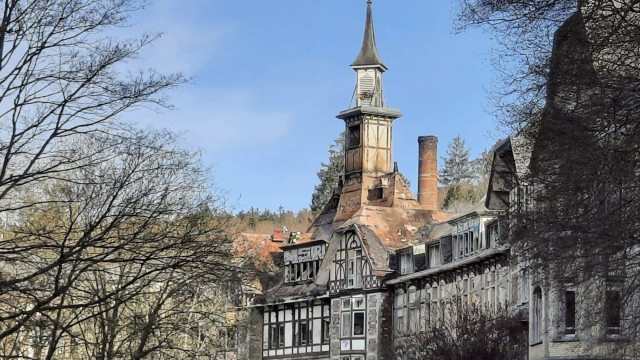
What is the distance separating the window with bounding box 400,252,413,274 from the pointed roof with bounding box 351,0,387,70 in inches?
885

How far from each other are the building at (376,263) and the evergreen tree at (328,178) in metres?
32.8

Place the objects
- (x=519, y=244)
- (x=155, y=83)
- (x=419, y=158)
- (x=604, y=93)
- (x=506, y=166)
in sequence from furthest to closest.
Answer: (x=419, y=158) → (x=506, y=166) → (x=519, y=244) → (x=604, y=93) → (x=155, y=83)

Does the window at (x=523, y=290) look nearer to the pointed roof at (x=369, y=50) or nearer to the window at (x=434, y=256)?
the window at (x=434, y=256)

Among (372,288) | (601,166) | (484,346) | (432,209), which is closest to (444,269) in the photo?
(372,288)

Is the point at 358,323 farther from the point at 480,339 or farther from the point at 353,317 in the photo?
the point at 480,339

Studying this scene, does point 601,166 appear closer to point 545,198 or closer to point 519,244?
point 545,198

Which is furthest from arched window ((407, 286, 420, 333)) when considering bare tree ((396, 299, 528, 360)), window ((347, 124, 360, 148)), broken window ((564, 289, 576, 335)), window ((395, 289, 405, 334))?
broken window ((564, 289, 576, 335))

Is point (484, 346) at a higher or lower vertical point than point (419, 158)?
lower

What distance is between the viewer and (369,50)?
93250 millimetres

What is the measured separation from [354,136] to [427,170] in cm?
606

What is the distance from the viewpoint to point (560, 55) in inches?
1011

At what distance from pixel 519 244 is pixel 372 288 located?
45240 millimetres

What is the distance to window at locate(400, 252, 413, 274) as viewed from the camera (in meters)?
71.4

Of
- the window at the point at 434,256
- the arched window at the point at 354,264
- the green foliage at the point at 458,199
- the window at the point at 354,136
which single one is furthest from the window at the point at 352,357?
the green foliage at the point at 458,199
